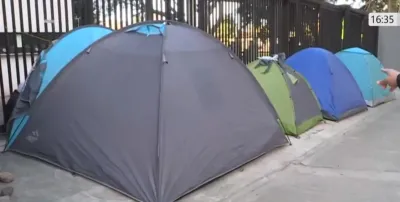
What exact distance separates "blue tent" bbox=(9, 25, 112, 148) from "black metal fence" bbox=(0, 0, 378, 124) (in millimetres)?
663

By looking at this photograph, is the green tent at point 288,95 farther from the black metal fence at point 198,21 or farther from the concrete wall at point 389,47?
the concrete wall at point 389,47

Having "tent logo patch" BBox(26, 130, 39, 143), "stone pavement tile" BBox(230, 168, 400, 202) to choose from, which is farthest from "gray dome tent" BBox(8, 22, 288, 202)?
"stone pavement tile" BBox(230, 168, 400, 202)

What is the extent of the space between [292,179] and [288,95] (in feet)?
6.77

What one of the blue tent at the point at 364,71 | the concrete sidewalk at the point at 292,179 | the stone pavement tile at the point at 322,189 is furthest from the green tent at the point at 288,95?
the blue tent at the point at 364,71

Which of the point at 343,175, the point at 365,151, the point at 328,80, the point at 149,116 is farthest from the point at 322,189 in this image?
the point at 328,80

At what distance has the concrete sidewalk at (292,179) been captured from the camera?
4.38 metres

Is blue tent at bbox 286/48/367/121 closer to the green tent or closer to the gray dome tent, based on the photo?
the green tent

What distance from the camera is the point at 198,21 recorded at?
8.28 meters

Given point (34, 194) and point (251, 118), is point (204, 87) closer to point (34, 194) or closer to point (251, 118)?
point (251, 118)

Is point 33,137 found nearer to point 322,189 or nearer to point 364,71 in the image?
point 322,189

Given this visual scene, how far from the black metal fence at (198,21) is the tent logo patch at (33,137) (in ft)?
3.78

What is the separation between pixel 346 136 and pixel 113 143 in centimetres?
418

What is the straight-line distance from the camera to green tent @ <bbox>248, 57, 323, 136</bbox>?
6812 millimetres

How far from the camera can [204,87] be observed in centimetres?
497
